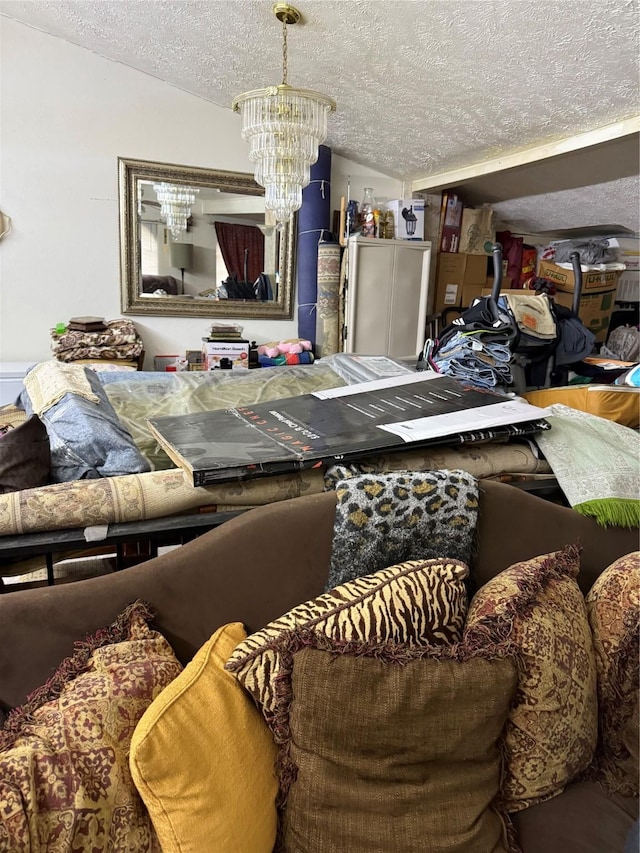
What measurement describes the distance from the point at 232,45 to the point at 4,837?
318 cm

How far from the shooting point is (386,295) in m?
3.79

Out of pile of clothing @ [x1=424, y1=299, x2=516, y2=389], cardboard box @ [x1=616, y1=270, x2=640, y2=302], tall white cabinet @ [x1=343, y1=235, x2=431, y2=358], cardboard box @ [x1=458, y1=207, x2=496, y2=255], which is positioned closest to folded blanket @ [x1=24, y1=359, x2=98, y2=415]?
pile of clothing @ [x1=424, y1=299, x2=516, y2=389]

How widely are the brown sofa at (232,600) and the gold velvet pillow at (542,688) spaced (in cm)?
6

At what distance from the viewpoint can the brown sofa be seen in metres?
0.89

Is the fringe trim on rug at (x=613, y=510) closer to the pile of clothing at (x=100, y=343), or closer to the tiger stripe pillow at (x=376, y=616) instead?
the tiger stripe pillow at (x=376, y=616)

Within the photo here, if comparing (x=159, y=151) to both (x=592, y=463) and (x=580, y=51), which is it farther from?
(x=592, y=463)

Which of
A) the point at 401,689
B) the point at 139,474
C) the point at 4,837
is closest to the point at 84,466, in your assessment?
the point at 139,474

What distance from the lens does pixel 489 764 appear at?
91 centimetres

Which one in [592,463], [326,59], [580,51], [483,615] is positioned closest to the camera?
[483,615]

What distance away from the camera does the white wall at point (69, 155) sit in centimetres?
329

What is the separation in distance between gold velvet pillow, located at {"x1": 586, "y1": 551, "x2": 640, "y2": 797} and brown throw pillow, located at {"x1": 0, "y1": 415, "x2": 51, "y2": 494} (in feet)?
3.61

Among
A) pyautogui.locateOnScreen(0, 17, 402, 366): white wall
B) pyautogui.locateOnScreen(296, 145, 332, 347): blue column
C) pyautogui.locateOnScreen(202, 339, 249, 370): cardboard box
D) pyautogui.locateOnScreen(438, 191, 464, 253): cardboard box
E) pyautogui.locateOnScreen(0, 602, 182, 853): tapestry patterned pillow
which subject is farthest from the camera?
pyautogui.locateOnScreen(438, 191, 464, 253): cardboard box

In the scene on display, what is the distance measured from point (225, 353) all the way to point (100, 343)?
30.3 inches

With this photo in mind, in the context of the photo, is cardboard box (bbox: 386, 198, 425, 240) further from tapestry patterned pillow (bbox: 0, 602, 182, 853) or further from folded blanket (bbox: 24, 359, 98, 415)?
tapestry patterned pillow (bbox: 0, 602, 182, 853)
